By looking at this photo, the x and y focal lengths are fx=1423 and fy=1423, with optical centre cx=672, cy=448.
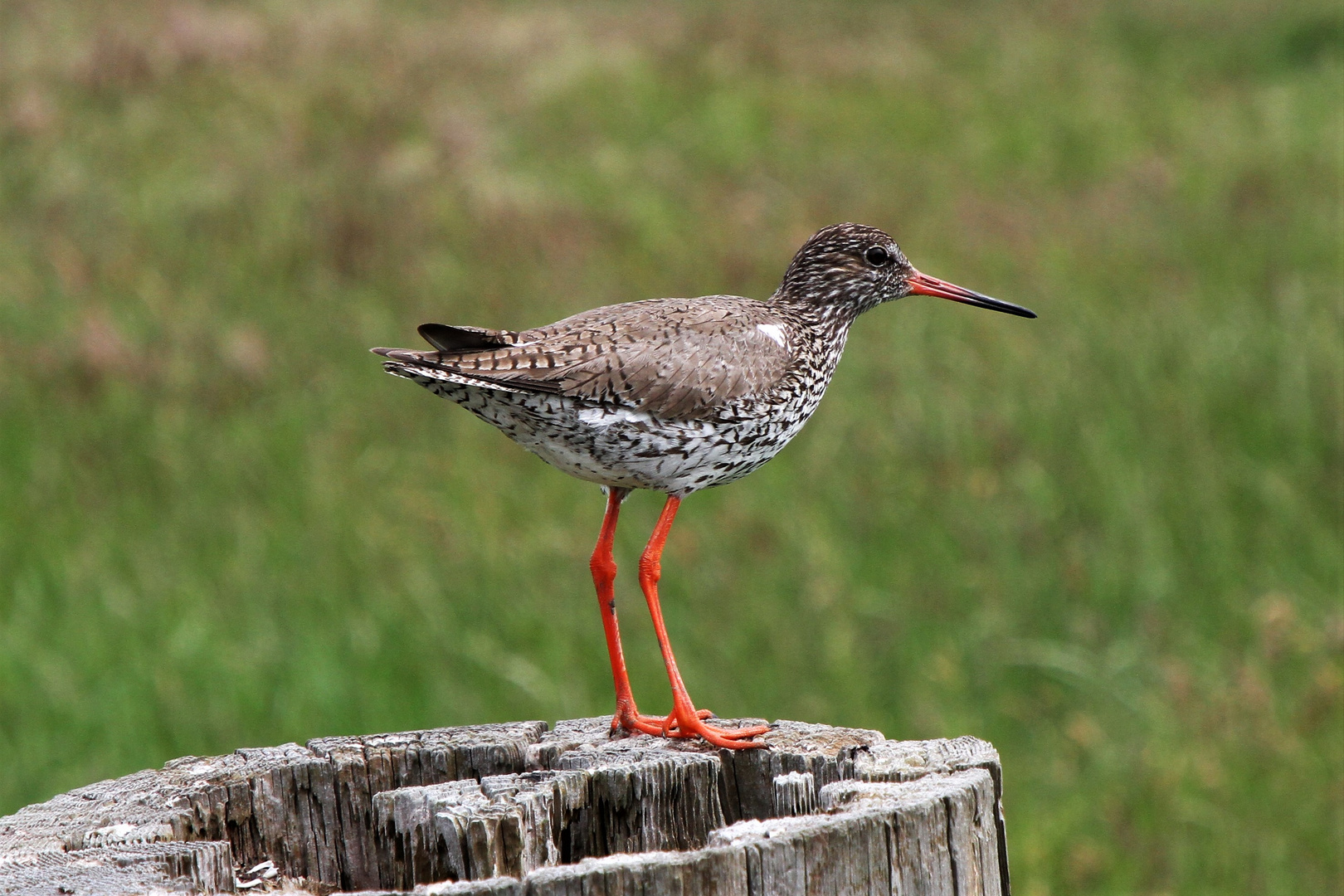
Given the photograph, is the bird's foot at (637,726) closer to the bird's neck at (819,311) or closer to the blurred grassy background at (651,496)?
the bird's neck at (819,311)

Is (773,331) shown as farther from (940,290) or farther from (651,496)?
(651,496)

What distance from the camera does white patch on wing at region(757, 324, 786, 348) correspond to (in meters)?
5.07

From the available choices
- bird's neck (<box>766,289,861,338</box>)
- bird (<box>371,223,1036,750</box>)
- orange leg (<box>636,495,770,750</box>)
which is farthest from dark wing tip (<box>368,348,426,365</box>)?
bird's neck (<box>766,289,861,338</box>)

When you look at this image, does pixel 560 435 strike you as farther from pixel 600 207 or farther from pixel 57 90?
pixel 57 90

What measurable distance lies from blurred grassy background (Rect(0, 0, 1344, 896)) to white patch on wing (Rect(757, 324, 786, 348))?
3.67 meters

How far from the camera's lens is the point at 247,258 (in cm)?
1355

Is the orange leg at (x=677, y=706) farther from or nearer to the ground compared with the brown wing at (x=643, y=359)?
nearer to the ground

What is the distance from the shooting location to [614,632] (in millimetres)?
5145

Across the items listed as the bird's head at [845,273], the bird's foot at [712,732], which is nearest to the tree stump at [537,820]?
the bird's foot at [712,732]

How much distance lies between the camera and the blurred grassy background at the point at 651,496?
27.1ft

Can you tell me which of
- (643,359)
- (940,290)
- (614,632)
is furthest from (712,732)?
(940,290)

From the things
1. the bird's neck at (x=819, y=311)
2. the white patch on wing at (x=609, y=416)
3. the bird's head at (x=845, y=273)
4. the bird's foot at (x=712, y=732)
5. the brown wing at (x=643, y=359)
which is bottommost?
the bird's foot at (x=712, y=732)

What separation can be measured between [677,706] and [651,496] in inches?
239

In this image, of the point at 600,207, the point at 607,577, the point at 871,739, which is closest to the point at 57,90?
the point at 600,207
